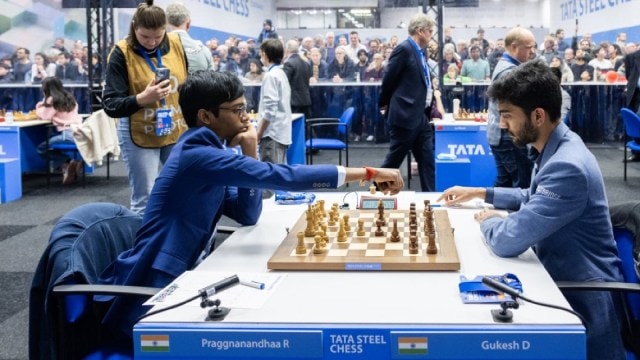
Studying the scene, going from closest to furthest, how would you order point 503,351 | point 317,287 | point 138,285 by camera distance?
1. point 503,351
2. point 317,287
3. point 138,285

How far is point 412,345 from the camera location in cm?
138

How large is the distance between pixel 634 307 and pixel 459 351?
0.96 m

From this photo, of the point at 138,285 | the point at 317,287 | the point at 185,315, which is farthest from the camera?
the point at 138,285

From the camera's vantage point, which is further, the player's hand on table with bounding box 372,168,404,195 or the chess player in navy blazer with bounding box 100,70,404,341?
the player's hand on table with bounding box 372,168,404,195

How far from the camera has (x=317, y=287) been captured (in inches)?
65.6

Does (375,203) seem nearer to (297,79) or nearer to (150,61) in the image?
(150,61)

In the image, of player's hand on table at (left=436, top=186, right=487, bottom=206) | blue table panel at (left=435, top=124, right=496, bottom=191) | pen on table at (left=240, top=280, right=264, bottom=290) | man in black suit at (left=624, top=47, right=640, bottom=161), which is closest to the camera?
pen on table at (left=240, top=280, right=264, bottom=290)

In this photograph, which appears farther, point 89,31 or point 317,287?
point 89,31

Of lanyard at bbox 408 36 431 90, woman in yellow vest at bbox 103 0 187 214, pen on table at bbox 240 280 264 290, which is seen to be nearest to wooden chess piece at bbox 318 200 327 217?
pen on table at bbox 240 280 264 290

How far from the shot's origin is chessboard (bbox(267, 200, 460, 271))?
1.81 meters

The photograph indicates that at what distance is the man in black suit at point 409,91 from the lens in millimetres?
5574

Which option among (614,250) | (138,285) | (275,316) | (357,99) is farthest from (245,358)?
(357,99)

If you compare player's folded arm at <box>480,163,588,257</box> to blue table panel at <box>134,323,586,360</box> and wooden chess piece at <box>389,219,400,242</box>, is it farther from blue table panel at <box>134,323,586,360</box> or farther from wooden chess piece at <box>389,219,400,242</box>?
blue table panel at <box>134,323,586,360</box>

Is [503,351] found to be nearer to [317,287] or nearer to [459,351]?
[459,351]
